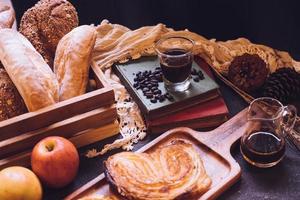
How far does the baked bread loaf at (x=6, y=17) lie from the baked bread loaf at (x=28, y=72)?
0.49 ft

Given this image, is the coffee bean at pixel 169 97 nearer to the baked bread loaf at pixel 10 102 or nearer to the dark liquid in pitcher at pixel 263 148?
the dark liquid in pitcher at pixel 263 148

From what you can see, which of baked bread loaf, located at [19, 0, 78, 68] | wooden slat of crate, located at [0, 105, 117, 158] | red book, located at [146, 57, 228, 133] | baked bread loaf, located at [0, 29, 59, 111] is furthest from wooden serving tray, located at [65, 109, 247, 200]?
baked bread loaf, located at [19, 0, 78, 68]

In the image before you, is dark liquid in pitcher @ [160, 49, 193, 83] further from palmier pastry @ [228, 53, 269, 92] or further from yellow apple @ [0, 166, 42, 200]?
yellow apple @ [0, 166, 42, 200]

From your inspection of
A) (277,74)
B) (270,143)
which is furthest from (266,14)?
(270,143)

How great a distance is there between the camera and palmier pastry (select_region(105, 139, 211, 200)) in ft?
3.33

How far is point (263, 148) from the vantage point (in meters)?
1.12

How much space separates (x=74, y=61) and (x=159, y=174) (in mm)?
403

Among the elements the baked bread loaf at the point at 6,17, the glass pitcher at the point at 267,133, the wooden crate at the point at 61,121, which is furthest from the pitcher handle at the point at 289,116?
the baked bread loaf at the point at 6,17

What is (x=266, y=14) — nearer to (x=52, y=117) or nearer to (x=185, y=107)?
(x=185, y=107)

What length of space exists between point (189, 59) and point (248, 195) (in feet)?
1.34

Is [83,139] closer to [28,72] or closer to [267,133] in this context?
[28,72]

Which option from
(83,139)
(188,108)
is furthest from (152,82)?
(83,139)

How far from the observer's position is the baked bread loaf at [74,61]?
47.8 inches

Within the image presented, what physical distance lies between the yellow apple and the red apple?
34 millimetres
